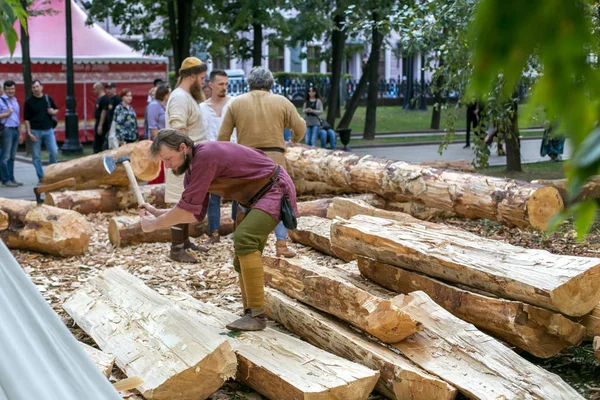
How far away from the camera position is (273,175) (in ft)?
17.7

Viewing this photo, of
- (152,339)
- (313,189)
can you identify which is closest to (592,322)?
(152,339)

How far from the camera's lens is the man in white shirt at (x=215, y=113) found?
8109 mm

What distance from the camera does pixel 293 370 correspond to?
432 centimetres

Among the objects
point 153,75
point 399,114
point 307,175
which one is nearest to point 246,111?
point 307,175

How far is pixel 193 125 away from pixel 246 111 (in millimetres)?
769

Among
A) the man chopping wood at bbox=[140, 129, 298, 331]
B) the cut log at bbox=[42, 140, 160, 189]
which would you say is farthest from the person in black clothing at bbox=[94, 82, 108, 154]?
the man chopping wood at bbox=[140, 129, 298, 331]

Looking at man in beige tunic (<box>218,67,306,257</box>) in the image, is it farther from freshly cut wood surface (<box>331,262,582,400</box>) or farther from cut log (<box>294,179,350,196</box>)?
cut log (<box>294,179,350,196</box>)

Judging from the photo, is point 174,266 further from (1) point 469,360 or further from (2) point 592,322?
(2) point 592,322

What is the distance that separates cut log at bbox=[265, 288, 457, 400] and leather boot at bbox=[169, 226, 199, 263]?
7.02ft

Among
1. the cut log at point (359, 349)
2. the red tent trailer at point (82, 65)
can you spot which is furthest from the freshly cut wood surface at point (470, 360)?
the red tent trailer at point (82, 65)

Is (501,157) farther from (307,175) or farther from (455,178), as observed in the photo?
(455,178)

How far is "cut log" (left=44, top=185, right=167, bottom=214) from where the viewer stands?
398 inches

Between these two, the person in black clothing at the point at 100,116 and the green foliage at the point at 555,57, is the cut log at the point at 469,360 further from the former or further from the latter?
the person in black clothing at the point at 100,116

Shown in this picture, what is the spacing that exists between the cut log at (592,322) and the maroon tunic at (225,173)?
2000 mm
